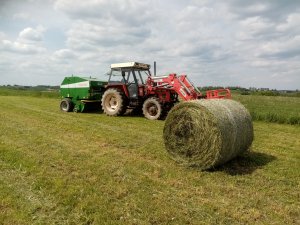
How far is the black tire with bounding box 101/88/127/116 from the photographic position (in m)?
13.8

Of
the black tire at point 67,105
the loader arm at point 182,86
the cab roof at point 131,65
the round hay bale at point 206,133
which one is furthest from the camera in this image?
the black tire at point 67,105

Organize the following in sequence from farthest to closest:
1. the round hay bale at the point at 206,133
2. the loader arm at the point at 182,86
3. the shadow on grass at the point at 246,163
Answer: the loader arm at the point at 182,86 → the shadow on grass at the point at 246,163 → the round hay bale at the point at 206,133

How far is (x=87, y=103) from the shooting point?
15438 mm

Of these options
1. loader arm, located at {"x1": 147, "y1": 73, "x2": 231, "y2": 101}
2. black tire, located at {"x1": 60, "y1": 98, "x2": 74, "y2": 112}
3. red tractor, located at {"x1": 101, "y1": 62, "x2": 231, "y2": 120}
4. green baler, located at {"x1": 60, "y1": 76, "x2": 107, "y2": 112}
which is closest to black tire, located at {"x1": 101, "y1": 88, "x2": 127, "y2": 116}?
red tractor, located at {"x1": 101, "y1": 62, "x2": 231, "y2": 120}

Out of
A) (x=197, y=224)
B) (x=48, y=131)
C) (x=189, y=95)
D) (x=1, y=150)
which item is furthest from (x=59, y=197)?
(x=189, y=95)

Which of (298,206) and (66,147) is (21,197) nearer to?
(66,147)

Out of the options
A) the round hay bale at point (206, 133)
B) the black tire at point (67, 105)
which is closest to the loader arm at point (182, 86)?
the black tire at point (67, 105)

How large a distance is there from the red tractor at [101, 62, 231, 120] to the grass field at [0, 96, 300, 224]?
390 centimetres

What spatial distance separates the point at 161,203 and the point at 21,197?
1.86 metres

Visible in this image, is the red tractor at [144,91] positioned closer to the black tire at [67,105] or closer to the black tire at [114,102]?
the black tire at [114,102]

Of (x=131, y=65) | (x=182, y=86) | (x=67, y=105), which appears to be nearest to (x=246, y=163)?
(x=182, y=86)

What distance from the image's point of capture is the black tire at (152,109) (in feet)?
42.0

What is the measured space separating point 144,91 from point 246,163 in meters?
7.21

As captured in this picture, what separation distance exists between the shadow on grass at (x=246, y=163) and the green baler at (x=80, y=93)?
8.82m
